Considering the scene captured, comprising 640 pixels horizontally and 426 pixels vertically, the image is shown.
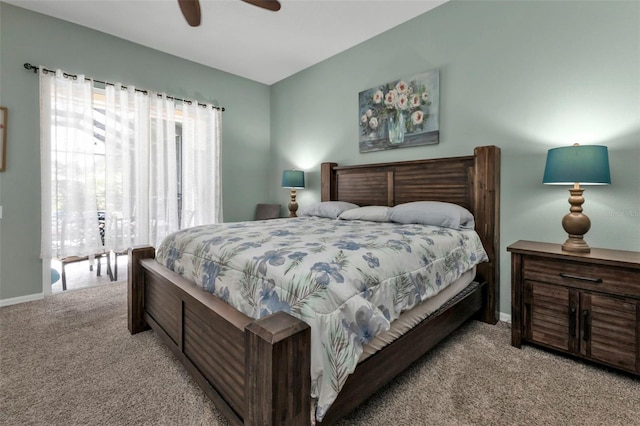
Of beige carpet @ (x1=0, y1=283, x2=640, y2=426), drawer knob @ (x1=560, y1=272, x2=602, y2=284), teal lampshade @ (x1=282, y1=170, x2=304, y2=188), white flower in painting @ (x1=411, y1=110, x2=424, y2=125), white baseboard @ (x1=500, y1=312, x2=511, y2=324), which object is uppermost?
white flower in painting @ (x1=411, y1=110, x2=424, y2=125)

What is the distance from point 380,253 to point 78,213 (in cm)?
324

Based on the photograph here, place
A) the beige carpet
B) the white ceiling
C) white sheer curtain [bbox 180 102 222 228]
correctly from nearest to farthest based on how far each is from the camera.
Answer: the beige carpet < the white ceiling < white sheer curtain [bbox 180 102 222 228]

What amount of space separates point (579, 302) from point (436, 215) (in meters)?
0.99

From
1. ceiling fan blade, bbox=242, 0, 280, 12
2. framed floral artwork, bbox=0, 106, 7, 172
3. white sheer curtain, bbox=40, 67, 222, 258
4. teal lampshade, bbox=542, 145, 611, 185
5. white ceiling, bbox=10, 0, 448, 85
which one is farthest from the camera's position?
white sheer curtain, bbox=40, 67, 222, 258

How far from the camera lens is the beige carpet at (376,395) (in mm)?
1349

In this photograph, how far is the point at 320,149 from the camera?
405 centimetres

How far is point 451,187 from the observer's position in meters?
2.68

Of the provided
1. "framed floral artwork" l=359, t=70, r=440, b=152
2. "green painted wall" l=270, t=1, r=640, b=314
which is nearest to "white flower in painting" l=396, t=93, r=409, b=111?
"framed floral artwork" l=359, t=70, r=440, b=152

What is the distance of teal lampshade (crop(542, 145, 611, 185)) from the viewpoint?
176 cm

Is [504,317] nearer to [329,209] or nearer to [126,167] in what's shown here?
[329,209]

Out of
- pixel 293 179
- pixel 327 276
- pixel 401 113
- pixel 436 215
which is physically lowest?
pixel 327 276

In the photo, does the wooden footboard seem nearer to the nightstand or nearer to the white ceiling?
the nightstand

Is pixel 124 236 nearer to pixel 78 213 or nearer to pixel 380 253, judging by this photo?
pixel 78 213

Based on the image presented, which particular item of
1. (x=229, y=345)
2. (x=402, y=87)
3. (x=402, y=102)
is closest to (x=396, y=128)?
(x=402, y=102)
